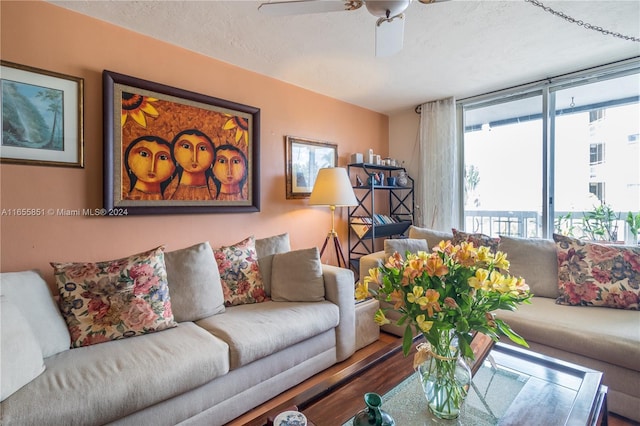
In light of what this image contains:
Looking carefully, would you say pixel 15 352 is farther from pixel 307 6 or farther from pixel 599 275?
pixel 599 275

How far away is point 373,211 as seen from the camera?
337 cm

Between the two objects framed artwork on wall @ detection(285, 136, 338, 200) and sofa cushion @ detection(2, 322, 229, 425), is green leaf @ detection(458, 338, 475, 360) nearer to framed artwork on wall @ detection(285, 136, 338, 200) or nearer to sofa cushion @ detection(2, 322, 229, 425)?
sofa cushion @ detection(2, 322, 229, 425)

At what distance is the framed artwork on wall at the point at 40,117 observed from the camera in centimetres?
165

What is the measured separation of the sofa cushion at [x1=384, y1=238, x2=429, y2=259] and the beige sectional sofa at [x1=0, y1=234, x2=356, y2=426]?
58 cm

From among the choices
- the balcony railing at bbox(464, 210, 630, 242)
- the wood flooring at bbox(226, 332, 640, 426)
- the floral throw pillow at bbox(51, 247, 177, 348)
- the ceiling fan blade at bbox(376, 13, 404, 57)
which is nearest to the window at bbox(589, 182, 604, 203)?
the balcony railing at bbox(464, 210, 630, 242)

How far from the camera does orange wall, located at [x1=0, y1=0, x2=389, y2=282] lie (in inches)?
66.4


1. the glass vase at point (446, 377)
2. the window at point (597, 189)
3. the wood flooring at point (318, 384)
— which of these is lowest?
the wood flooring at point (318, 384)

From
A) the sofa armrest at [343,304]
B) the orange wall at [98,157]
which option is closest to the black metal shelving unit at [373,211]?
the orange wall at [98,157]

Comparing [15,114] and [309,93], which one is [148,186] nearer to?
[15,114]

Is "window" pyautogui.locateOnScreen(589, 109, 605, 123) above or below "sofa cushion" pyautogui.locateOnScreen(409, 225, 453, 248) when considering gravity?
above

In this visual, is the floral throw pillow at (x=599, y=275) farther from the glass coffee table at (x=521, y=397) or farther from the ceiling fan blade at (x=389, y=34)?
the ceiling fan blade at (x=389, y=34)

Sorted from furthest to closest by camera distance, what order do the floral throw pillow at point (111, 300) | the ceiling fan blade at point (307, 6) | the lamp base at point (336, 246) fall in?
the lamp base at point (336, 246)
the floral throw pillow at point (111, 300)
the ceiling fan blade at point (307, 6)

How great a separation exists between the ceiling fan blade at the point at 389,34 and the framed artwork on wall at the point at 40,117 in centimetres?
186

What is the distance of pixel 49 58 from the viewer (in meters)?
1.77
